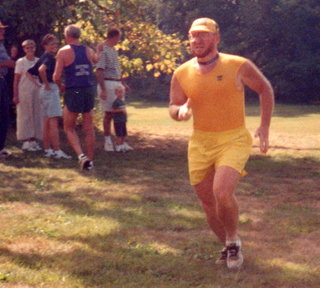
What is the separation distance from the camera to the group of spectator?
32.0 ft

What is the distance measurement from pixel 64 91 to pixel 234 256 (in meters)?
5.48

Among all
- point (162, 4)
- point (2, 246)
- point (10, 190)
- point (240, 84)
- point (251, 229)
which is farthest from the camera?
point (162, 4)

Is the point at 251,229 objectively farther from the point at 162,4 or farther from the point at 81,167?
the point at 162,4

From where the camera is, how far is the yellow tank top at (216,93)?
4992 mm

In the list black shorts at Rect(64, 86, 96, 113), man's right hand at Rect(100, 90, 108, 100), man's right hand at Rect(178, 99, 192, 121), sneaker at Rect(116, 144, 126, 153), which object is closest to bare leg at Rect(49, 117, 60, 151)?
man's right hand at Rect(100, 90, 108, 100)

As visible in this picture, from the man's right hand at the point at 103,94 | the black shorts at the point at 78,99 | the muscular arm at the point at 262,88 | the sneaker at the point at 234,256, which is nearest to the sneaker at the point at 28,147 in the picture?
the man's right hand at the point at 103,94

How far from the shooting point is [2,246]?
5.75m

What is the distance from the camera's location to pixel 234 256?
5191mm

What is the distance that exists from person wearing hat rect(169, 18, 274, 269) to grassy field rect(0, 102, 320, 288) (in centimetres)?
47

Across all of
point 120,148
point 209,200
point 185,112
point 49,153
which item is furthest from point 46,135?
point 185,112

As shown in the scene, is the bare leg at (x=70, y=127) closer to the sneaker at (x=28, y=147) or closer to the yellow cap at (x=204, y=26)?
the sneaker at (x=28, y=147)

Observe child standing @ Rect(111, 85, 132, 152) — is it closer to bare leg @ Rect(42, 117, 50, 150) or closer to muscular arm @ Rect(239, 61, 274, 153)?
bare leg @ Rect(42, 117, 50, 150)

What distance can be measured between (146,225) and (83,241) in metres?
0.78

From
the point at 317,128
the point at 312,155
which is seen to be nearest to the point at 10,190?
the point at 312,155
